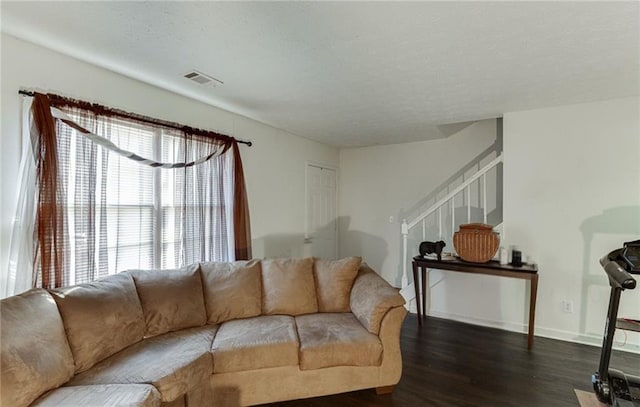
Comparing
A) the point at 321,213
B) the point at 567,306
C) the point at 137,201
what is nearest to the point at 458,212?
the point at 567,306

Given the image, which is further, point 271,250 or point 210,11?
point 271,250

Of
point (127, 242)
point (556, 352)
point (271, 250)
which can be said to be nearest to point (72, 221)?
point (127, 242)

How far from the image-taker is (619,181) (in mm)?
2777

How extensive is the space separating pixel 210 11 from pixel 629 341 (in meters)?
4.28

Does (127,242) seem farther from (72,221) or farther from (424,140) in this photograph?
(424,140)

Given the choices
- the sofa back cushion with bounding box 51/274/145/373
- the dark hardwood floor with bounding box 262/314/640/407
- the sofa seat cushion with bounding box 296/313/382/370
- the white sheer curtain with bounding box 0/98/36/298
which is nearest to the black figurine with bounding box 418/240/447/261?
the dark hardwood floor with bounding box 262/314/640/407

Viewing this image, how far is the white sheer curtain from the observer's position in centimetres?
180

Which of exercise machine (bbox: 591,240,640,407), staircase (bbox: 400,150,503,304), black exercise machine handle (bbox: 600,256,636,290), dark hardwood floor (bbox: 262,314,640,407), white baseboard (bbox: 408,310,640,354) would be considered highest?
staircase (bbox: 400,150,503,304)

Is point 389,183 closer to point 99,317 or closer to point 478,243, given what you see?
point 478,243

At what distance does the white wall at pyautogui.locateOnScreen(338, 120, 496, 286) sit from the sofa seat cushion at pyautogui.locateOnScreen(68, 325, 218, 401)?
11.1 ft

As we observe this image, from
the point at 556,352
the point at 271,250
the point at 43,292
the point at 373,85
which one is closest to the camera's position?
the point at 43,292

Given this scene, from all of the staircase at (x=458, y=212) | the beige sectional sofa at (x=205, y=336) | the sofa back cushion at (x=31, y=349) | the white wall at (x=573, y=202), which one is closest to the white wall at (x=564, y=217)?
the white wall at (x=573, y=202)

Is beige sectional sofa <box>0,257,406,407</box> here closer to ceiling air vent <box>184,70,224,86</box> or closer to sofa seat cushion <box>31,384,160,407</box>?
sofa seat cushion <box>31,384,160,407</box>

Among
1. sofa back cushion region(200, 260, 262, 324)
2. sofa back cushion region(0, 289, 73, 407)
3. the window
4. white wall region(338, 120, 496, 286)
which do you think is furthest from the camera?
white wall region(338, 120, 496, 286)
